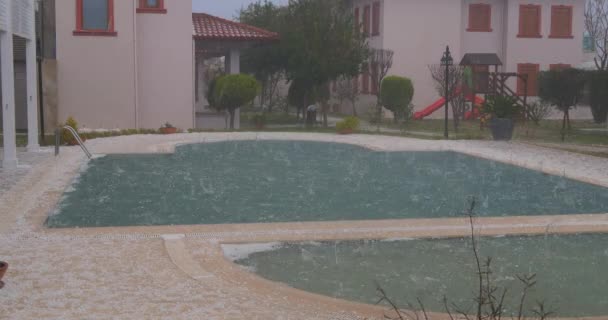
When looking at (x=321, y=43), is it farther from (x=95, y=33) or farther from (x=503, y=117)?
(x=95, y=33)

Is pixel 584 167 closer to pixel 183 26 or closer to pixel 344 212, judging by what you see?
pixel 344 212

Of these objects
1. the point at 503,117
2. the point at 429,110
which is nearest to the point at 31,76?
the point at 503,117

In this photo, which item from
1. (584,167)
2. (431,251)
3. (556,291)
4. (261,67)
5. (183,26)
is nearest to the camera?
(556,291)

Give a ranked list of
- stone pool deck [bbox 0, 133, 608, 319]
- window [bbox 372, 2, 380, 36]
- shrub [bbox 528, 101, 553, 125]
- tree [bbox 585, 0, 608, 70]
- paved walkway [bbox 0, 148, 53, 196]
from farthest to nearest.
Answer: tree [bbox 585, 0, 608, 70], window [bbox 372, 2, 380, 36], shrub [bbox 528, 101, 553, 125], paved walkway [bbox 0, 148, 53, 196], stone pool deck [bbox 0, 133, 608, 319]

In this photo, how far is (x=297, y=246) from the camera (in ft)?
27.4

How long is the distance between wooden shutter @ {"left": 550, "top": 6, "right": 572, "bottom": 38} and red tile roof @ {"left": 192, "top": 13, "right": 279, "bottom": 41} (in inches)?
577

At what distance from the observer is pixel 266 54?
30.8 m

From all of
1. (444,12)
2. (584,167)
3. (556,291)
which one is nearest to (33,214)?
(556,291)

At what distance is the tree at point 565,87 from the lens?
88.4ft

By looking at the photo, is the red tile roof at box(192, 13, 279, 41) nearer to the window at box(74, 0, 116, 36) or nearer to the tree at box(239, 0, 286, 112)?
the tree at box(239, 0, 286, 112)

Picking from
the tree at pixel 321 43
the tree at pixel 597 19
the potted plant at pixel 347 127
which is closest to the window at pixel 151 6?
the tree at pixel 321 43

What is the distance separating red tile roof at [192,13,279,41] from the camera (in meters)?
26.7

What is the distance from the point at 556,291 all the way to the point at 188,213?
16.5 ft

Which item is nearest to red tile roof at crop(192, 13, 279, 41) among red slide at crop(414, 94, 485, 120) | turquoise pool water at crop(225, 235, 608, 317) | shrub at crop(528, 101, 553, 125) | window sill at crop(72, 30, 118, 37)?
window sill at crop(72, 30, 118, 37)
